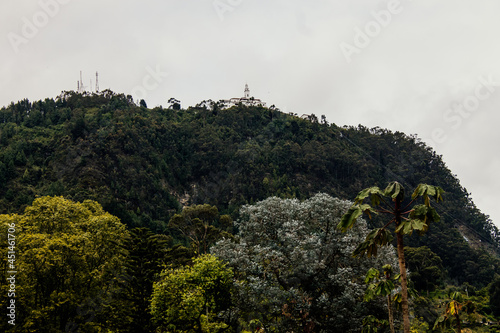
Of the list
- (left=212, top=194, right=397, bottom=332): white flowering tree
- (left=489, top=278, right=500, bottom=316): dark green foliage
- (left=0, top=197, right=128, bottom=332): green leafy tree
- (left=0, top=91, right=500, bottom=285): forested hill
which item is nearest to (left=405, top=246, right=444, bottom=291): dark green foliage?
(left=489, top=278, right=500, bottom=316): dark green foliage

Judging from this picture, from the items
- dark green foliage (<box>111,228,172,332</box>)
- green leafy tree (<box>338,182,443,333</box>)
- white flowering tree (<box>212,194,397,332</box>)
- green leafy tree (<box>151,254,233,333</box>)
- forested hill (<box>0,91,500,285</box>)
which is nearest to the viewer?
green leafy tree (<box>338,182,443,333</box>)

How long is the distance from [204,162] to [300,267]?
67044 millimetres

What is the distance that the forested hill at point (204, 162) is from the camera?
6419cm

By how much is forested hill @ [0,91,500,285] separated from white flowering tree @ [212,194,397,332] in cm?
3796

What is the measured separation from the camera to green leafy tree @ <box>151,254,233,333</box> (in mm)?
20281

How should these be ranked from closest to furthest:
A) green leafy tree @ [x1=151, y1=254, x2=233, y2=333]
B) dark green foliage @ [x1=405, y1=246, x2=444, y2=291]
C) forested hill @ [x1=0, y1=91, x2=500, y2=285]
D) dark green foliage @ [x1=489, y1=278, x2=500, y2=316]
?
green leafy tree @ [x1=151, y1=254, x2=233, y2=333] < dark green foliage @ [x1=489, y1=278, x2=500, y2=316] < dark green foliage @ [x1=405, y1=246, x2=444, y2=291] < forested hill @ [x1=0, y1=91, x2=500, y2=285]

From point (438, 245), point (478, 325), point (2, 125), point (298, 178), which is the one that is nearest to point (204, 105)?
point (298, 178)

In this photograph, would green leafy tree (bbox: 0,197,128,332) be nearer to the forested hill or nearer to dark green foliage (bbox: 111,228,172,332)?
dark green foliage (bbox: 111,228,172,332)

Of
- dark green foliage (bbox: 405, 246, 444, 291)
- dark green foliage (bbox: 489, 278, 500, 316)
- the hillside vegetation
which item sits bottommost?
dark green foliage (bbox: 489, 278, 500, 316)

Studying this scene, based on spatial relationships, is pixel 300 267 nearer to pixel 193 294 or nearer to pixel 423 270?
pixel 193 294

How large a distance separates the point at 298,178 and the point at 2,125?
55.8 metres

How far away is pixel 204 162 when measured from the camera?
85.7 m

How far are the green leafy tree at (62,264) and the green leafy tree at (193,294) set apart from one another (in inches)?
186

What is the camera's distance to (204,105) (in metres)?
105
